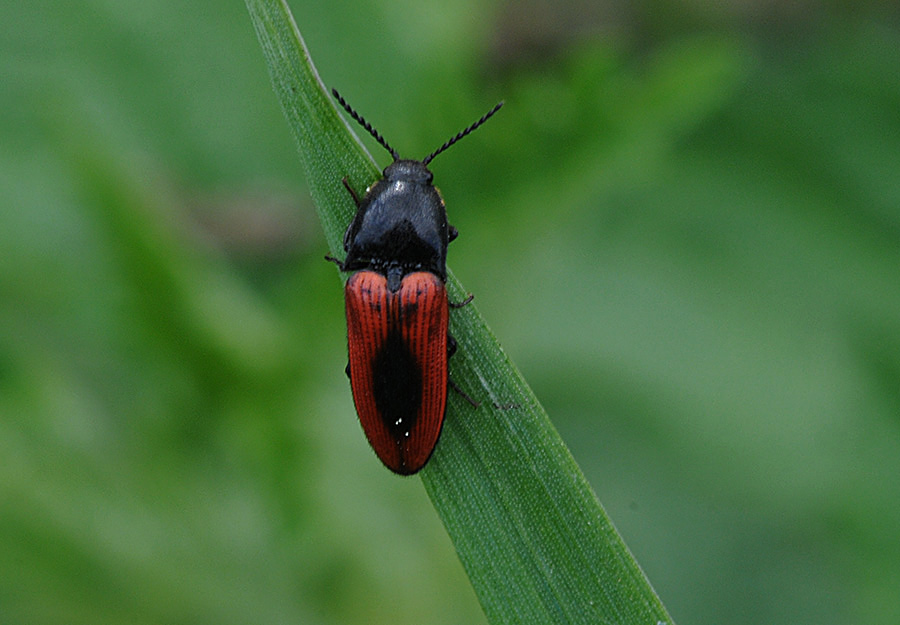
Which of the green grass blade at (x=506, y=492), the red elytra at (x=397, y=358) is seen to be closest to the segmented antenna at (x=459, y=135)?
the red elytra at (x=397, y=358)

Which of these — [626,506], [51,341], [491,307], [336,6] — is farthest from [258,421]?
[336,6]

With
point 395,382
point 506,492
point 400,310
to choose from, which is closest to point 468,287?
point 400,310

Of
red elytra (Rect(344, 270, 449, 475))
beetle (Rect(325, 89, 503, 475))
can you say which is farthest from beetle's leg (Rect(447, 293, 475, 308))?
red elytra (Rect(344, 270, 449, 475))

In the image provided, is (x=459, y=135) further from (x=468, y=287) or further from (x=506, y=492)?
(x=506, y=492)

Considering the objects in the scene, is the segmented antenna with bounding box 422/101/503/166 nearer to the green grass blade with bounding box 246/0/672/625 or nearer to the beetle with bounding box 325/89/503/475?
the beetle with bounding box 325/89/503/475

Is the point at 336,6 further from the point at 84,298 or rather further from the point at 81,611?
the point at 81,611

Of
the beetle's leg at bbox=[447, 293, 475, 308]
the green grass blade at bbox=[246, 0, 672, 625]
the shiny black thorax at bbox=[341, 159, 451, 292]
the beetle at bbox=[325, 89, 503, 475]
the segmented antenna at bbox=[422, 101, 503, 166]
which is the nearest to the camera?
the green grass blade at bbox=[246, 0, 672, 625]
